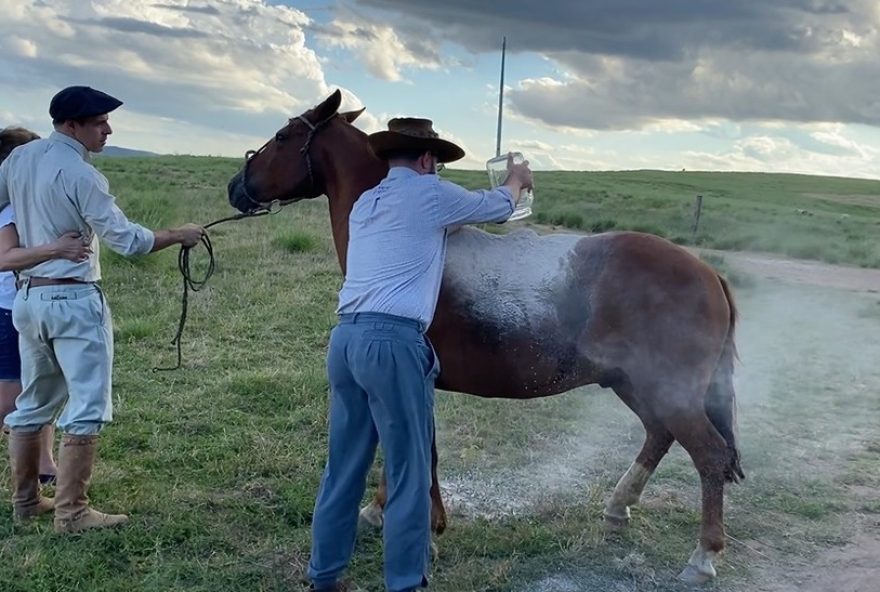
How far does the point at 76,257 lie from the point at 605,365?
107 inches

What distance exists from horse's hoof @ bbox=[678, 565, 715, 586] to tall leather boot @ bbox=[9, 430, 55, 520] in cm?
339

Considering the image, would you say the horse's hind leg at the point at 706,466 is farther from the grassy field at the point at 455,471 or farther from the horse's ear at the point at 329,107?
the horse's ear at the point at 329,107

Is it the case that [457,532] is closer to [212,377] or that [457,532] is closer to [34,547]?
[34,547]

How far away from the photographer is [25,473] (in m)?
4.54

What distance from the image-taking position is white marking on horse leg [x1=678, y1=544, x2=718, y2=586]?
4340 millimetres

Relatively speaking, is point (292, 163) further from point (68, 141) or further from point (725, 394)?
point (725, 394)

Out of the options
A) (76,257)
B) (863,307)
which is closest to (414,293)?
(76,257)

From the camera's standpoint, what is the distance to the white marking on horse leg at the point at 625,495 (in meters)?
4.89

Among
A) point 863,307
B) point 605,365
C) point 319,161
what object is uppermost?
point 319,161

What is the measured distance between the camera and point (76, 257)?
415cm

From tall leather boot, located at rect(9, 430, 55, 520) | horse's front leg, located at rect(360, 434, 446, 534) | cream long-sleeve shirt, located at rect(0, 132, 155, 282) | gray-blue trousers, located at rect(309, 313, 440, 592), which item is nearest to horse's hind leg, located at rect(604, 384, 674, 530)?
horse's front leg, located at rect(360, 434, 446, 534)

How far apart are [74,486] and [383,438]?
188 cm

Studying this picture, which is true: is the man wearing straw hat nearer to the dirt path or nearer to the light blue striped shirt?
the light blue striped shirt

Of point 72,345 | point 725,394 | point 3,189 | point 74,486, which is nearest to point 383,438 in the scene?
point 72,345
